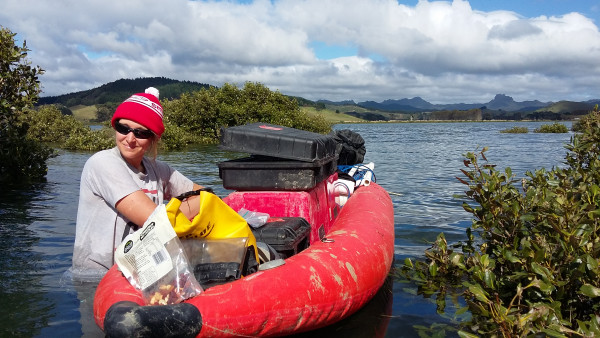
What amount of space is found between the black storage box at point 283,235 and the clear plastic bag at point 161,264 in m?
1.15

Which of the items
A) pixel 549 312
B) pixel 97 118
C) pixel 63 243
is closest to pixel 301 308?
pixel 549 312

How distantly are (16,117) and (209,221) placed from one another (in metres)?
10.2

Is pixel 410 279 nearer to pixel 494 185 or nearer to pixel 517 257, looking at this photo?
pixel 494 185

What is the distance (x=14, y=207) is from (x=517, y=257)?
9.00 m

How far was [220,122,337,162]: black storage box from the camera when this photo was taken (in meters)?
4.55

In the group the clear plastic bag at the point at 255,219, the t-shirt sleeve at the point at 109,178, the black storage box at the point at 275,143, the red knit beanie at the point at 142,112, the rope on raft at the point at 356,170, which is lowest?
the clear plastic bag at the point at 255,219

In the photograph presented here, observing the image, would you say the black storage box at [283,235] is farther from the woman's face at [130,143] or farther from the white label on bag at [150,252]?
the white label on bag at [150,252]

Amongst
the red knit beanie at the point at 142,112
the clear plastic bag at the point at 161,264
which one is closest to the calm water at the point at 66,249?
the clear plastic bag at the point at 161,264

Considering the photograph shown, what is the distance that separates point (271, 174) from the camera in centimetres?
458

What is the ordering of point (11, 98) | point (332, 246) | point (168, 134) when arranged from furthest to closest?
point (168, 134), point (11, 98), point (332, 246)

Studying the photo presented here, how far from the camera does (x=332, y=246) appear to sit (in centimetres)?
378

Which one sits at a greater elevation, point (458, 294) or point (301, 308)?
point (301, 308)

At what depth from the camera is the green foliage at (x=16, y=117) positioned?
9.63 metres

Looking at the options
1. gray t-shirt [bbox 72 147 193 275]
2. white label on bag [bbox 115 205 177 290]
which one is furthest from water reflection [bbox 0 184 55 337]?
white label on bag [bbox 115 205 177 290]
